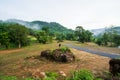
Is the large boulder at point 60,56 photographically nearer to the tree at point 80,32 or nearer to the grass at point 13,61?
the grass at point 13,61

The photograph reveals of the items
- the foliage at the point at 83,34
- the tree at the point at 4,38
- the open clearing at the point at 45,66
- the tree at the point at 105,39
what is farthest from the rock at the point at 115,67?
the foliage at the point at 83,34

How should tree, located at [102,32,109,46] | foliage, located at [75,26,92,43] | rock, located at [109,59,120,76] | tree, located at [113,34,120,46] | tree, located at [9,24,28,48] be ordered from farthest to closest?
foliage, located at [75,26,92,43] < tree, located at [102,32,109,46] < tree, located at [113,34,120,46] < tree, located at [9,24,28,48] < rock, located at [109,59,120,76]

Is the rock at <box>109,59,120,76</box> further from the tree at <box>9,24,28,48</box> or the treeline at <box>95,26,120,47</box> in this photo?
the treeline at <box>95,26,120,47</box>

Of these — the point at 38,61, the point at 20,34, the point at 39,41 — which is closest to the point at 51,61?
the point at 38,61

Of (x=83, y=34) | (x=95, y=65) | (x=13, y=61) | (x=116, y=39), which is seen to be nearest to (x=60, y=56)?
(x=95, y=65)

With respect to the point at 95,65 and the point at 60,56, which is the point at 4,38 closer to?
the point at 60,56

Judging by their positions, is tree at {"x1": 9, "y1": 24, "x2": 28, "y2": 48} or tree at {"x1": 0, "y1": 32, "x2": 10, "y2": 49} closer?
tree at {"x1": 0, "y1": 32, "x2": 10, "y2": 49}

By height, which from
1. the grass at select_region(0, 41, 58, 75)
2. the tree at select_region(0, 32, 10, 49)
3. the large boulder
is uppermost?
the tree at select_region(0, 32, 10, 49)

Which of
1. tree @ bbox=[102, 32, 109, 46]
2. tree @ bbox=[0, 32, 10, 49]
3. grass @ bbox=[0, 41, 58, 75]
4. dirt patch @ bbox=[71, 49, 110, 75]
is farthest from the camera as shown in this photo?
tree @ bbox=[102, 32, 109, 46]

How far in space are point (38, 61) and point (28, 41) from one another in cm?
3933

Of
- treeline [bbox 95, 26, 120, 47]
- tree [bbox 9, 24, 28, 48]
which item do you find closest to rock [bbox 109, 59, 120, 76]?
tree [bbox 9, 24, 28, 48]

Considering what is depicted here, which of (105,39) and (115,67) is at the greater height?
(105,39)

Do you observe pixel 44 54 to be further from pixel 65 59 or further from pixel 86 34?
pixel 86 34

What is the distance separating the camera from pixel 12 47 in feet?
213
